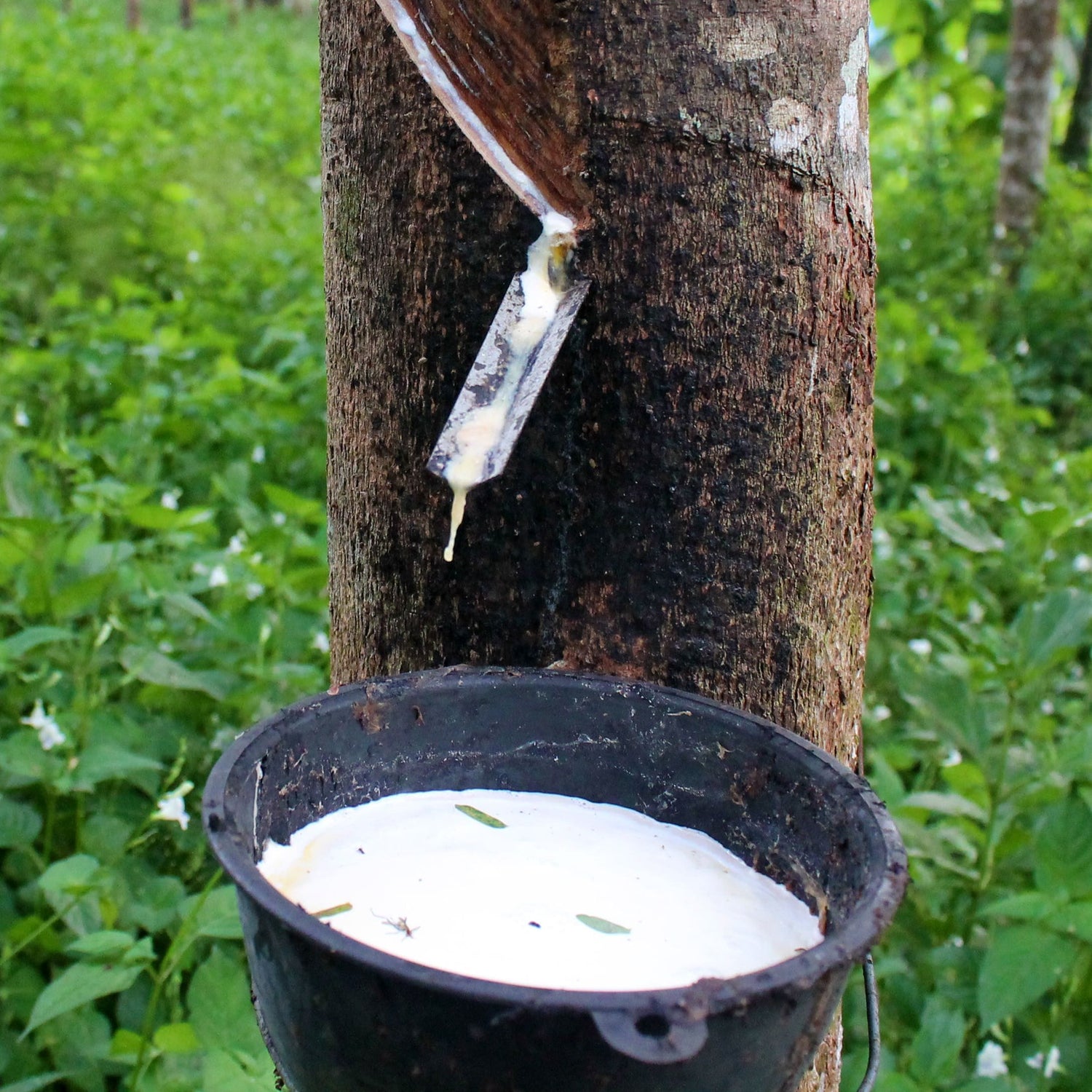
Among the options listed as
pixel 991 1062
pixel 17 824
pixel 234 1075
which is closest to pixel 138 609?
pixel 17 824

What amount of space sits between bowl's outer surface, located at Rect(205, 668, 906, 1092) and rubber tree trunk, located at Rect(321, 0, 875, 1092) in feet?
0.49

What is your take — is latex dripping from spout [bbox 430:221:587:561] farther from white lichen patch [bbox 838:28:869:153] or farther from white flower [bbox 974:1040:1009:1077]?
white flower [bbox 974:1040:1009:1077]

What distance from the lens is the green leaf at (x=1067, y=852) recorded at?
1.95 metres

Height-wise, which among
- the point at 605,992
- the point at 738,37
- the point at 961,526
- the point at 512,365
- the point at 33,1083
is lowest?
the point at 33,1083

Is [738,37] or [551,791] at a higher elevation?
[738,37]

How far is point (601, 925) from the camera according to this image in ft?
3.47

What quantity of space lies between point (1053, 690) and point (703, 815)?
2621 millimetres

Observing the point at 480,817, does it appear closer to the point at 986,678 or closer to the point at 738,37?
the point at 738,37

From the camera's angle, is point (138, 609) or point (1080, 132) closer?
point (138, 609)

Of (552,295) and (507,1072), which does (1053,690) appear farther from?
(507,1072)

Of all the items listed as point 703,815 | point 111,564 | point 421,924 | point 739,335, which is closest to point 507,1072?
point 421,924

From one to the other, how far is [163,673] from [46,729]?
26 centimetres

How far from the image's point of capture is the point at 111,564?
2.48m

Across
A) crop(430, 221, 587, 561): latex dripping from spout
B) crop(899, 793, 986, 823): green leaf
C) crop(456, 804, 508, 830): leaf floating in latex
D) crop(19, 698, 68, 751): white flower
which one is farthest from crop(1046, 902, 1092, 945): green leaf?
crop(19, 698, 68, 751): white flower
